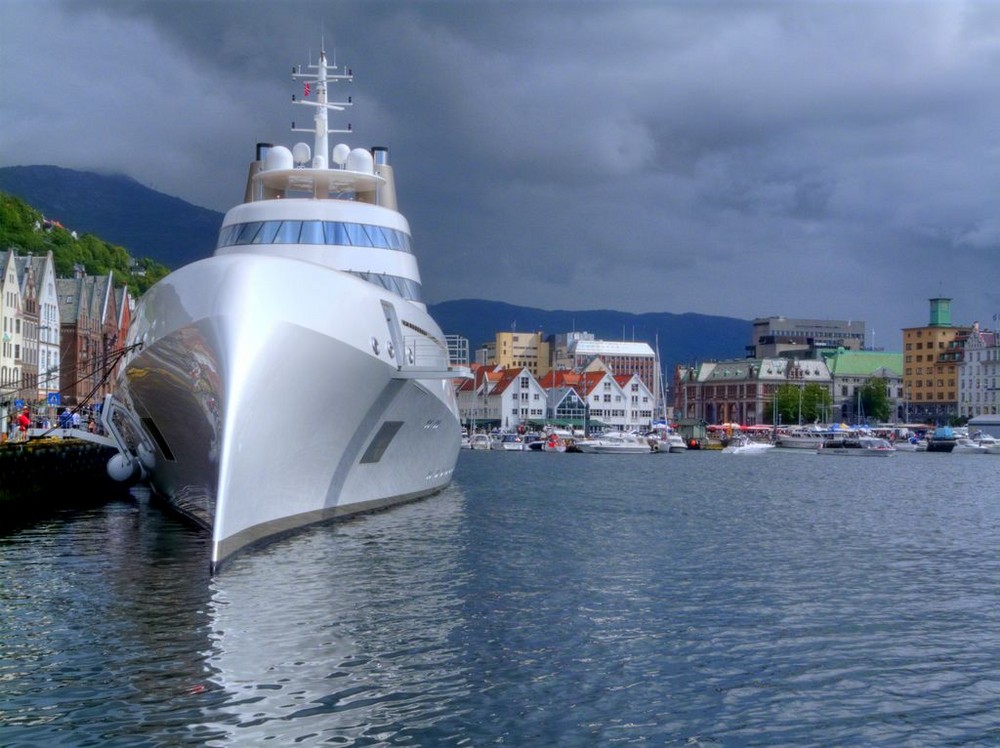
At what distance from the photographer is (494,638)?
1591 centimetres

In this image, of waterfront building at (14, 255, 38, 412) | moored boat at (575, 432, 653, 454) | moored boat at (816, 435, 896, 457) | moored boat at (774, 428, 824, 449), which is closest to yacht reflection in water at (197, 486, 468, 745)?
waterfront building at (14, 255, 38, 412)

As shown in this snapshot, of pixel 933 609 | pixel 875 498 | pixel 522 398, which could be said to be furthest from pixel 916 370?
pixel 933 609

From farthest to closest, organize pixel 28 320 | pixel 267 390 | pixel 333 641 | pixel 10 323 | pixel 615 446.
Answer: pixel 615 446 → pixel 28 320 → pixel 10 323 → pixel 267 390 → pixel 333 641

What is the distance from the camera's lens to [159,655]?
14.4m

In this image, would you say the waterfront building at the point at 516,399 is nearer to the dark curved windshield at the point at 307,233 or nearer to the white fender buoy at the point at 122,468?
the white fender buoy at the point at 122,468

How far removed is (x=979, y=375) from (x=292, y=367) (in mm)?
175096

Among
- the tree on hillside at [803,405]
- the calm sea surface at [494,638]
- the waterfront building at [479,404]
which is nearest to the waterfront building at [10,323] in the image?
the calm sea surface at [494,638]

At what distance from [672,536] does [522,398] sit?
133508mm

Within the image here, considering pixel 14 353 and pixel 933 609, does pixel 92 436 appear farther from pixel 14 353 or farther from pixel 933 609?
pixel 14 353

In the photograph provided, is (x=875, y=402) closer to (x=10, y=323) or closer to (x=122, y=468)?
(x=10, y=323)

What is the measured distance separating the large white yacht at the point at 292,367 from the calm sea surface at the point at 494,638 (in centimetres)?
134

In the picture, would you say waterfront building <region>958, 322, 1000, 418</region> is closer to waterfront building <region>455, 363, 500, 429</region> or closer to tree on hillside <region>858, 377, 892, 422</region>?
tree on hillside <region>858, 377, 892, 422</region>

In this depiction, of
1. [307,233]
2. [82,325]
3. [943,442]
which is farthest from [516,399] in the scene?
[307,233]

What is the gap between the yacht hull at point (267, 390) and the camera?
19672mm
